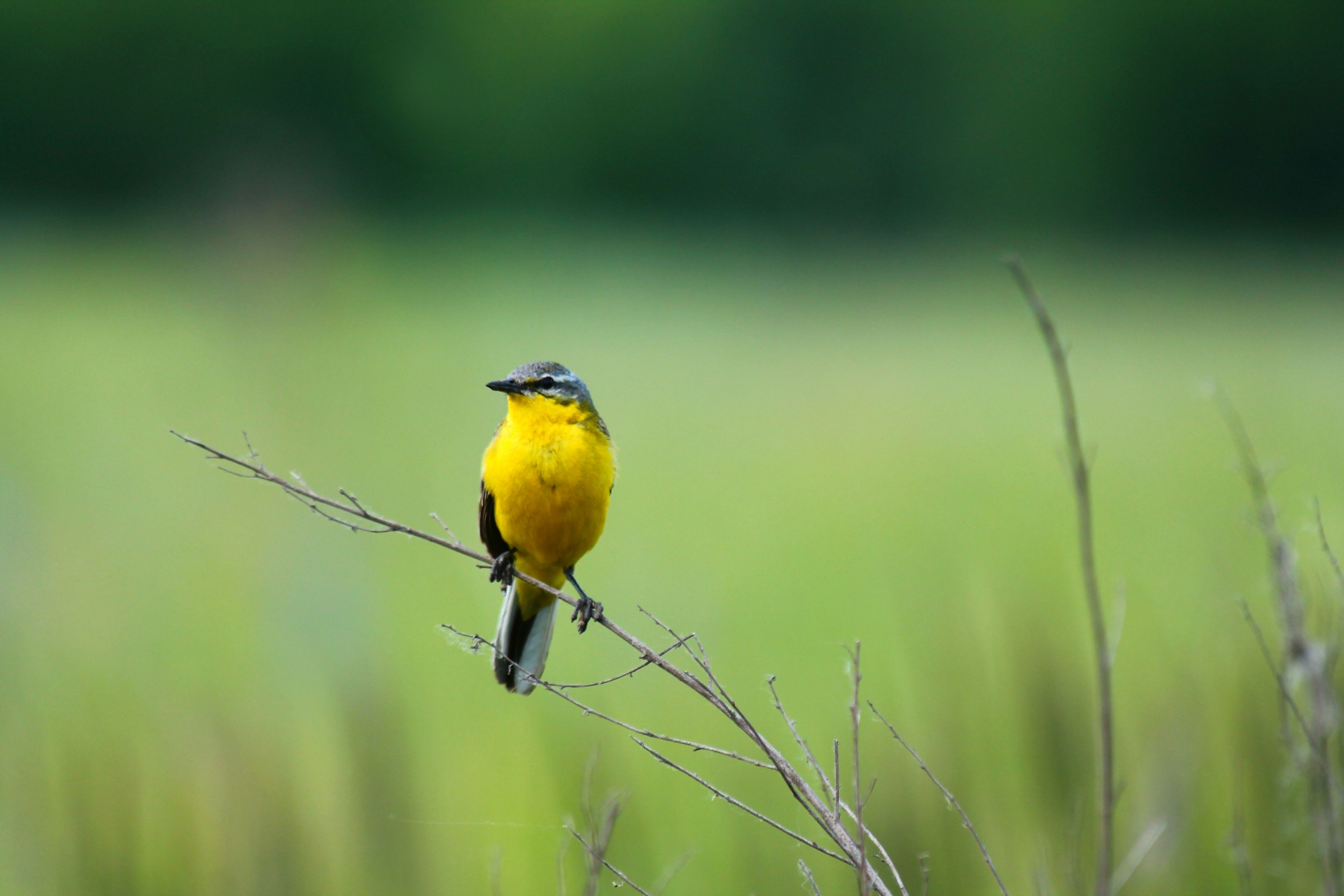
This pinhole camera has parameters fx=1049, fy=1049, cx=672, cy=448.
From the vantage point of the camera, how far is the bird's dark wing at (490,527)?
3107mm

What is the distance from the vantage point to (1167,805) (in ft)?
9.67

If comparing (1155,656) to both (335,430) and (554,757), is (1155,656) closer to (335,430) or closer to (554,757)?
(554,757)

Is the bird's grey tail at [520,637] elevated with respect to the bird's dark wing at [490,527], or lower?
lower

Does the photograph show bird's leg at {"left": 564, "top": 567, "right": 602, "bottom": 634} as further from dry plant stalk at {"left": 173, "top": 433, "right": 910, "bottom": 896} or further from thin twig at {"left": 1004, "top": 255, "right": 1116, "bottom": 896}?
thin twig at {"left": 1004, "top": 255, "right": 1116, "bottom": 896}

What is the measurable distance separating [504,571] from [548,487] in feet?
1.40

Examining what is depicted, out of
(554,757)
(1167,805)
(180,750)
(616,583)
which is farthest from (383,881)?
(616,583)

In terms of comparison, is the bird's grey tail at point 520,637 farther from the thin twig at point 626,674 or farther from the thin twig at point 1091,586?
the thin twig at point 1091,586

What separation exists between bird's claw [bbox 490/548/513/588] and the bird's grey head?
47 centimetres

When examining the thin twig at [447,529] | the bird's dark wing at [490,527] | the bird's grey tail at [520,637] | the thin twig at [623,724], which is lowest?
the bird's grey tail at [520,637]

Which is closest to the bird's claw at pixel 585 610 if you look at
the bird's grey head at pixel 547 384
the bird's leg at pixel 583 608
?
the bird's leg at pixel 583 608

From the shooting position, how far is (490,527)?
10.5 ft

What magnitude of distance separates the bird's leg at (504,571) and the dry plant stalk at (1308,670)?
1848mm

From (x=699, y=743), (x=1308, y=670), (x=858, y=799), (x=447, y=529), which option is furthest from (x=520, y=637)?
(x=1308, y=670)

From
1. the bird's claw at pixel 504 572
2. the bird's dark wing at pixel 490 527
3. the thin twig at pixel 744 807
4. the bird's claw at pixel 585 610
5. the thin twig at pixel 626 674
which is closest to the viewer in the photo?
the thin twig at pixel 744 807
